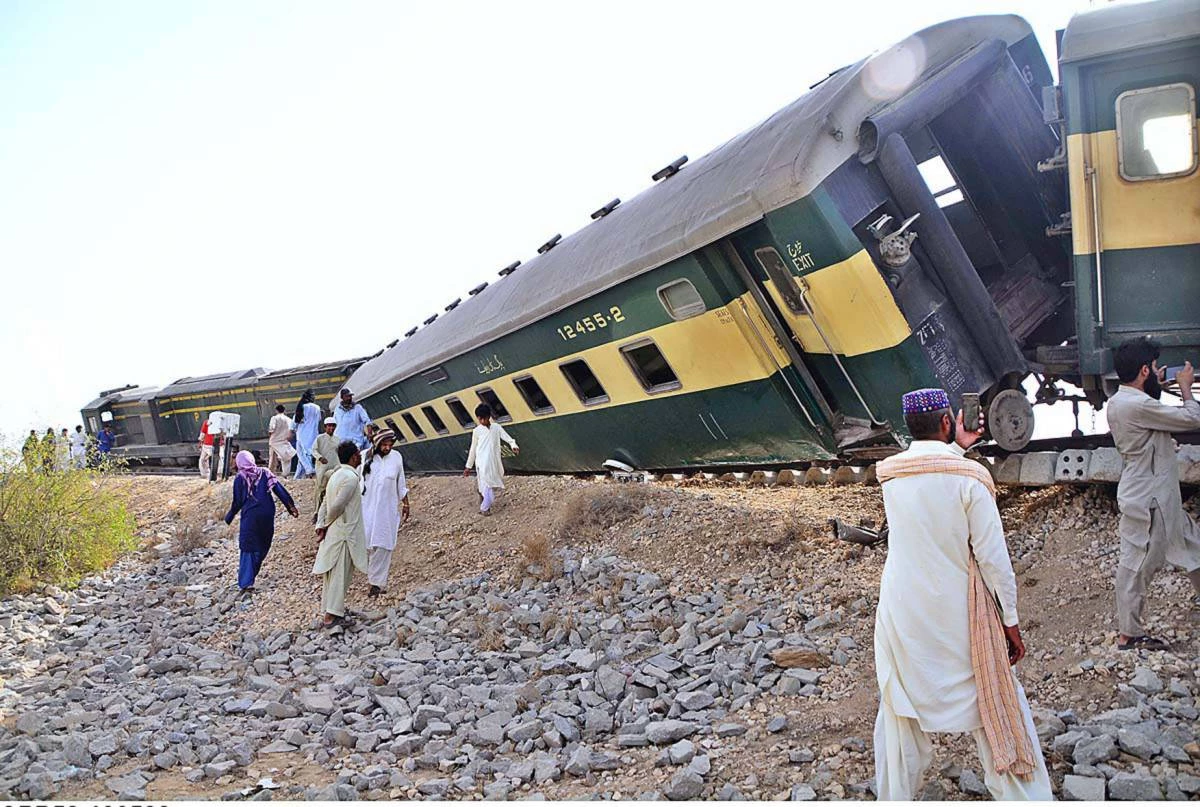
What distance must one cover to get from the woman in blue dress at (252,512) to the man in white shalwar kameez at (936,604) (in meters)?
8.03

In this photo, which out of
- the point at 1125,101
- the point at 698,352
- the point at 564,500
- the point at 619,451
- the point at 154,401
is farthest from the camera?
the point at 154,401

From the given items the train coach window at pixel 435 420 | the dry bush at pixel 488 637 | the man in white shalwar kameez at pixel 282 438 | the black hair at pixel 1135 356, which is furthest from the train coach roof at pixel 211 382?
the black hair at pixel 1135 356

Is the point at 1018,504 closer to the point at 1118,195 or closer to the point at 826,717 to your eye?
the point at 1118,195

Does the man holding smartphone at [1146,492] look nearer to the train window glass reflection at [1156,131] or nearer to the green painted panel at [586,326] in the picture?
the train window glass reflection at [1156,131]

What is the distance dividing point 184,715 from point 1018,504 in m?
6.40

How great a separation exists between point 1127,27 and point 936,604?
15.3 feet

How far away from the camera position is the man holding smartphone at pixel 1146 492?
4871 millimetres

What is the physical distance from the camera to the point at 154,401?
2834cm

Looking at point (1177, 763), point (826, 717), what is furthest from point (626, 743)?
point (1177, 763)

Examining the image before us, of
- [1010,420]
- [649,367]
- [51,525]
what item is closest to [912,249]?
[1010,420]

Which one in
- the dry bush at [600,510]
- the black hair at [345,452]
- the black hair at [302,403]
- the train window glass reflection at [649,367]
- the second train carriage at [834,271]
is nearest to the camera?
the second train carriage at [834,271]

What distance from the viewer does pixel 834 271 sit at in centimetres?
720

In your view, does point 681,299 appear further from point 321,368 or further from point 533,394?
point 321,368

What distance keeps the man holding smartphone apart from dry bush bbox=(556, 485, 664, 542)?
483cm
